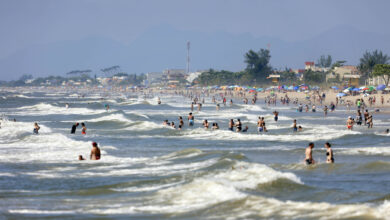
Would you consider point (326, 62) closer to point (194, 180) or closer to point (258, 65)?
point (258, 65)

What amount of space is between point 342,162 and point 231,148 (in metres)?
6.50

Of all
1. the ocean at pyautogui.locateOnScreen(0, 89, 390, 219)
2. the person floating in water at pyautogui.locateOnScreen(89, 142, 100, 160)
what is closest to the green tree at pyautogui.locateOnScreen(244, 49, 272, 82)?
the ocean at pyautogui.locateOnScreen(0, 89, 390, 219)

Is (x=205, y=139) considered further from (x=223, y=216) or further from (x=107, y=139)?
(x=223, y=216)

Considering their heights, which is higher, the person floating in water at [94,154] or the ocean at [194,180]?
the person floating in water at [94,154]

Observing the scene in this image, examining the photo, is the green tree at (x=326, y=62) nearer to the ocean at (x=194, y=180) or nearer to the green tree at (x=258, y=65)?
the green tree at (x=258, y=65)

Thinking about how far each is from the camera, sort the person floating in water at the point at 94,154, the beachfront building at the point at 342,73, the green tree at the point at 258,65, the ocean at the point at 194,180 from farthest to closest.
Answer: the green tree at the point at 258,65, the beachfront building at the point at 342,73, the person floating in water at the point at 94,154, the ocean at the point at 194,180

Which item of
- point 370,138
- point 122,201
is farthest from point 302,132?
point 122,201

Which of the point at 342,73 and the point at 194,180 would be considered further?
the point at 342,73

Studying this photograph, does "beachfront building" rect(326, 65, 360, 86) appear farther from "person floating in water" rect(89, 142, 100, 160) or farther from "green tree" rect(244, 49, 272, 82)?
"person floating in water" rect(89, 142, 100, 160)

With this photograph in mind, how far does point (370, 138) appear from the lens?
2734 centimetres

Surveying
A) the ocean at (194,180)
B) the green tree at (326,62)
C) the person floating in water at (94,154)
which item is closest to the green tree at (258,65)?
the green tree at (326,62)

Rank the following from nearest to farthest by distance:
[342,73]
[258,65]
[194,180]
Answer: [194,180]
[342,73]
[258,65]

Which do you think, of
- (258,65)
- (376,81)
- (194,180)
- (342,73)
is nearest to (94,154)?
(194,180)

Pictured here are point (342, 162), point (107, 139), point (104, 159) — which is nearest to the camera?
point (342, 162)
